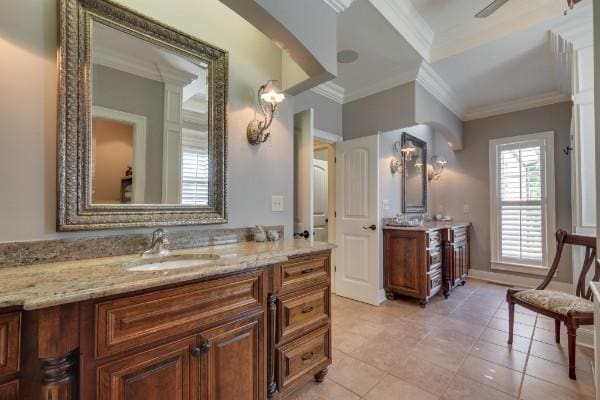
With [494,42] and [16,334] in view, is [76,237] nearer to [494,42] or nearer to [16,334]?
[16,334]

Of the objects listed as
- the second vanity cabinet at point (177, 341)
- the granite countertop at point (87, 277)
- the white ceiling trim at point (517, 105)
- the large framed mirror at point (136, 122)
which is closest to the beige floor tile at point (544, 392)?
the second vanity cabinet at point (177, 341)

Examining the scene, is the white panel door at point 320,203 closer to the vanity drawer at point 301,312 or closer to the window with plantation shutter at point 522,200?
the window with plantation shutter at point 522,200

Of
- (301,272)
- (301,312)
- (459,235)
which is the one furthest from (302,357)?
(459,235)

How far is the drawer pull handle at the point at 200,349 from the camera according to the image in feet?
3.52

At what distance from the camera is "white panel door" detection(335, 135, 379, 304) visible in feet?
10.4

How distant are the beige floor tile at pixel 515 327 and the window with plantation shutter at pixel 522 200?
1.62 meters

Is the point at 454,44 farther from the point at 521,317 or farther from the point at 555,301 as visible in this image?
the point at 521,317

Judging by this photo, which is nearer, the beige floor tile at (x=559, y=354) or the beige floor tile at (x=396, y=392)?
the beige floor tile at (x=396, y=392)

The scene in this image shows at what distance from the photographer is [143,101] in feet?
5.00

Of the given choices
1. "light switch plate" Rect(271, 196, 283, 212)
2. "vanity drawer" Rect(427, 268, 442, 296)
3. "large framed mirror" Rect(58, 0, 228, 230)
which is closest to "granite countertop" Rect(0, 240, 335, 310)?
"large framed mirror" Rect(58, 0, 228, 230)

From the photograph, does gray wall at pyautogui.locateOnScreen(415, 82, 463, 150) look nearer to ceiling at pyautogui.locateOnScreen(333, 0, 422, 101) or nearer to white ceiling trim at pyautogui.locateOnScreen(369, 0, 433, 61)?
ceiling at pyautogui.locateOnScreen(333, 0, 422, 101)

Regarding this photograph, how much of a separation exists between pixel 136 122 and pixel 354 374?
217 centimetres

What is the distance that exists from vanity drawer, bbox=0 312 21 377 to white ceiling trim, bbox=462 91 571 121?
533 cm

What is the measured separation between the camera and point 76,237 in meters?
1.25
